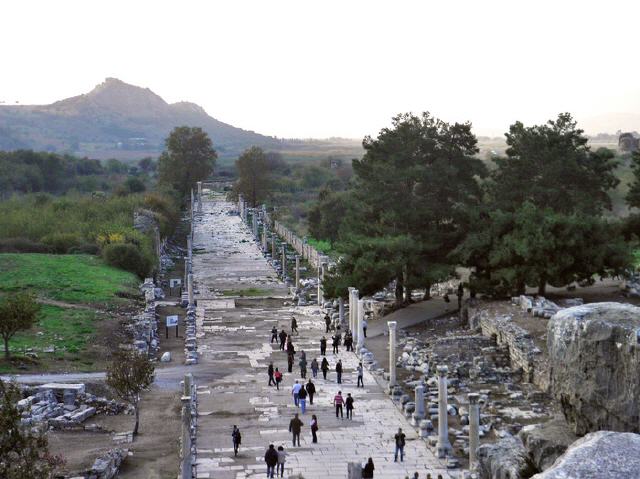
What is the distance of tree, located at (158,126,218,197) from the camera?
107250mm

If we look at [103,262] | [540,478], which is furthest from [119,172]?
[540,478]

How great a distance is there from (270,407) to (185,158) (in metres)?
80.8

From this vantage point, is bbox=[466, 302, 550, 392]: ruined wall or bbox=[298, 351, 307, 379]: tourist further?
bbox=[298, 351, 307, 379]: tourist

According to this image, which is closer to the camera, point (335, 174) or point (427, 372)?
point (427, 372)

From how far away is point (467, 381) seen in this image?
31.6m

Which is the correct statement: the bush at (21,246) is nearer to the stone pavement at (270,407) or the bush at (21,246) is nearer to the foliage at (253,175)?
the stone pavement at (270,407)

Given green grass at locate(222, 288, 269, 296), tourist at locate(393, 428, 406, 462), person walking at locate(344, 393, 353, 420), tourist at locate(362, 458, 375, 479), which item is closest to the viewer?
tourist at locate(362, 458, 375, 479)

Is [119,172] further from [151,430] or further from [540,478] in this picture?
[540,478]

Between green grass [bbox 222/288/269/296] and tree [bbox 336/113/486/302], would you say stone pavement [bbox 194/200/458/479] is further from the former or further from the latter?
tree [bbox 336/113/486/302]

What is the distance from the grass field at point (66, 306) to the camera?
115ft

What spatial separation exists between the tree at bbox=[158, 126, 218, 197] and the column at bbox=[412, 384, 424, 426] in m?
81.8

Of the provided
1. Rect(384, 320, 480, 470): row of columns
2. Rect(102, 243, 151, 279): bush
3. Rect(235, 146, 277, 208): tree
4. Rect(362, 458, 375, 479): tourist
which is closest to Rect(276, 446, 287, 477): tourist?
Rect(362, 458, 375, 479): tourist

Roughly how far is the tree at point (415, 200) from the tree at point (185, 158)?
62.0 meters

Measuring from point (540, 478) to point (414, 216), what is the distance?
3466cm
